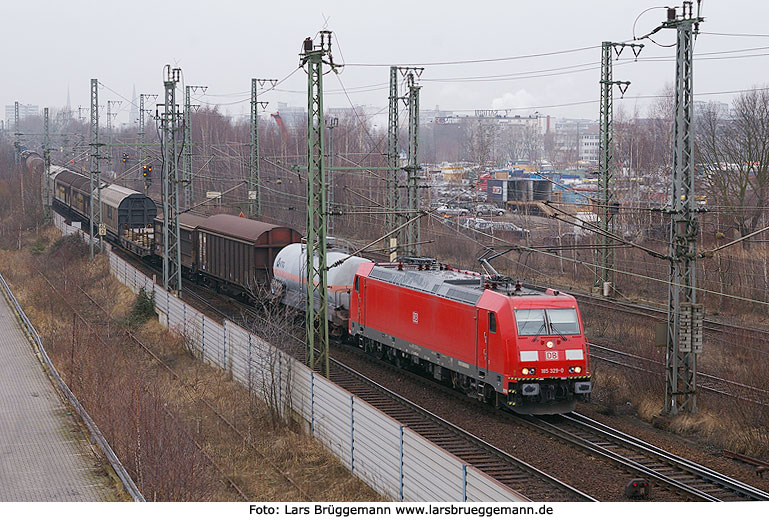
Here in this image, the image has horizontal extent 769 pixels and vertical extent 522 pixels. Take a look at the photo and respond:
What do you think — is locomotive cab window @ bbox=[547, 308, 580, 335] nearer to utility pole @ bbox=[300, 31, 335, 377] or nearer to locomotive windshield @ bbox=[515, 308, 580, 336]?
locomotive windshield @ bbox=[515, 308, 580, 336]

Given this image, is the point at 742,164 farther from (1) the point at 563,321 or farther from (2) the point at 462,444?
(2) the point at 462,444

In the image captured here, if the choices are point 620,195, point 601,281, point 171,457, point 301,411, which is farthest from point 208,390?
point 620,195

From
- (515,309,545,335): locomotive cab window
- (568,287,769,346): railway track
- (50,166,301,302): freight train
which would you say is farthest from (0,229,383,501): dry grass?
(568,287,769,346): railway track

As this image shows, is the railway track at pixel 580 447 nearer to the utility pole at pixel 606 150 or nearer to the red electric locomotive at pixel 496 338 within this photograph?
the red electric locomotive at pixel 496 338

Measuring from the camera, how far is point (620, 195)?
64562 mm

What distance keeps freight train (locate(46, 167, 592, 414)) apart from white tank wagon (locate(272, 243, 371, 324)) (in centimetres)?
4

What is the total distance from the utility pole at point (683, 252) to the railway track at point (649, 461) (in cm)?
253

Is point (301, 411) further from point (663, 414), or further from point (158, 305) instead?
point (158, 305)

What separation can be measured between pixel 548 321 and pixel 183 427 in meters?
8.67

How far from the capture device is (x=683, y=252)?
826 inches

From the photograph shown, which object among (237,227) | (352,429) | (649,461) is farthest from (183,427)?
(237,227)

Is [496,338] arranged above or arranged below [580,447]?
above

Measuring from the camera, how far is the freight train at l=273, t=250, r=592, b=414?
19484 mm
